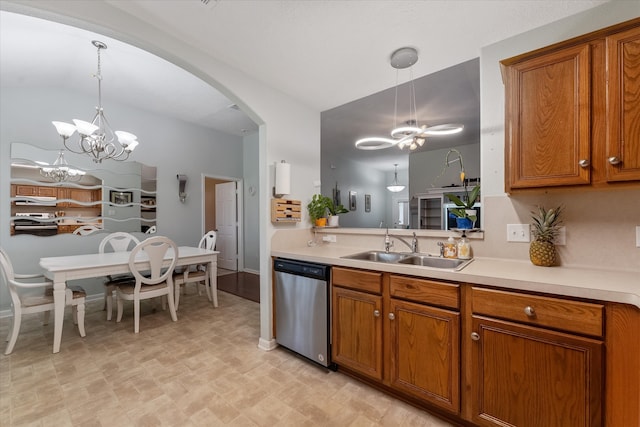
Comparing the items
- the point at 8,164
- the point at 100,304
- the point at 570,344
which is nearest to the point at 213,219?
the point at 100,304

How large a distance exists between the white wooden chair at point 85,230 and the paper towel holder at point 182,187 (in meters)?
1.31

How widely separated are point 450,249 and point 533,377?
33.6 inches

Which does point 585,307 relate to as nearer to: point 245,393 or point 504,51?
point 504,51

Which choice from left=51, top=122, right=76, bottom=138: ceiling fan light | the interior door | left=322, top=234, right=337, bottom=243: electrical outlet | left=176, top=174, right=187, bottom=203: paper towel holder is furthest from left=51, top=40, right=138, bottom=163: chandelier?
left=322, top=234, right=337, bottom=243: electrical outlet

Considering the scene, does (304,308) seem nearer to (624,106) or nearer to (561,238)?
(561,238)

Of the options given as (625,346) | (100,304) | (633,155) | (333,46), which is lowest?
(100,304)

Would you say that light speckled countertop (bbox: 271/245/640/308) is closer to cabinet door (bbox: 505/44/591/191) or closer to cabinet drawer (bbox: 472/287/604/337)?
cabinet drawer (bbox: 472/287/604/337)

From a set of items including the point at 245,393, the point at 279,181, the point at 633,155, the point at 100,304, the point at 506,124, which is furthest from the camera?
the point at 100,304

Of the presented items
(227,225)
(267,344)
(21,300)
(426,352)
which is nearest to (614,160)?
(426,352)

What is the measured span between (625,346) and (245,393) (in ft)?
6.67

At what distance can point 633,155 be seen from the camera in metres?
1.24

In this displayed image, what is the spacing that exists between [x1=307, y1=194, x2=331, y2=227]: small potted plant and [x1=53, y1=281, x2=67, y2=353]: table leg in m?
2.44

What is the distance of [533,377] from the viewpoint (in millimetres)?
1224

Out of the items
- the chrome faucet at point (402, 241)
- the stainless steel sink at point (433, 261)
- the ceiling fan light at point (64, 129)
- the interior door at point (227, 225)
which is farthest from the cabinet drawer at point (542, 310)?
the interior door at point (227, 225)
